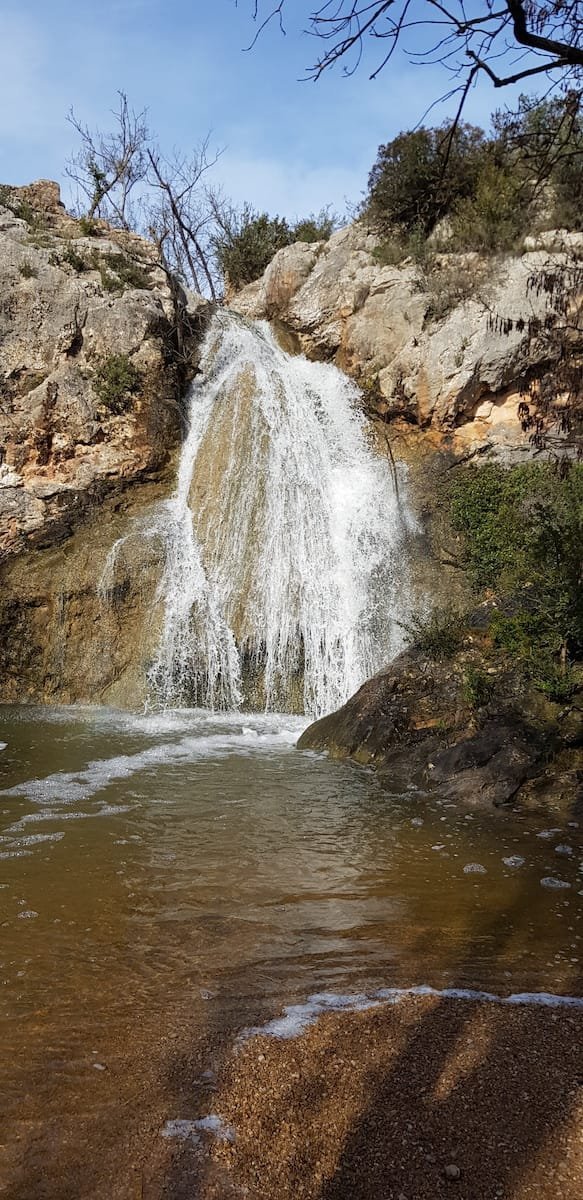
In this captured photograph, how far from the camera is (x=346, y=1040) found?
3.10 m

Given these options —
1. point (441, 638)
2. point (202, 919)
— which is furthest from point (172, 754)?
point (202, 919)

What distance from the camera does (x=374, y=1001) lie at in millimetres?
3416

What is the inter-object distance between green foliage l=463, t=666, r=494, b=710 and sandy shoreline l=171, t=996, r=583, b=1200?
4.93 m

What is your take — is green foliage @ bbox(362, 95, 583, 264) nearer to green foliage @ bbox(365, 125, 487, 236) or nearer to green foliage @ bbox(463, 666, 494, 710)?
green foliage @ bbox(365, 125, 487, 236)

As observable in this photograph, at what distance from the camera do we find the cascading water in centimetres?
1183

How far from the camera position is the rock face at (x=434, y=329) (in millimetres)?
14695

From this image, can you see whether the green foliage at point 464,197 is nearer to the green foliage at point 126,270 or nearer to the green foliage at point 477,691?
the green foliage at point 126,270

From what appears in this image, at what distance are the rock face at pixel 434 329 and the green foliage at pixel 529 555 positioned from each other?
121 cm

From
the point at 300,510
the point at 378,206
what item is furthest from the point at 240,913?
the point at 378,206

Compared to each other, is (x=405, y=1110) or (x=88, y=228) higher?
(x=88, y=228)

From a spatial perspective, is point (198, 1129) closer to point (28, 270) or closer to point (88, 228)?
point (28, 270)

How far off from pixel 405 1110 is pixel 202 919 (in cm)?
200

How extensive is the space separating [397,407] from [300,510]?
11.7ft

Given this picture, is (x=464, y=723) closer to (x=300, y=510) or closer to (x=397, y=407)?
(x=300, y=510)
